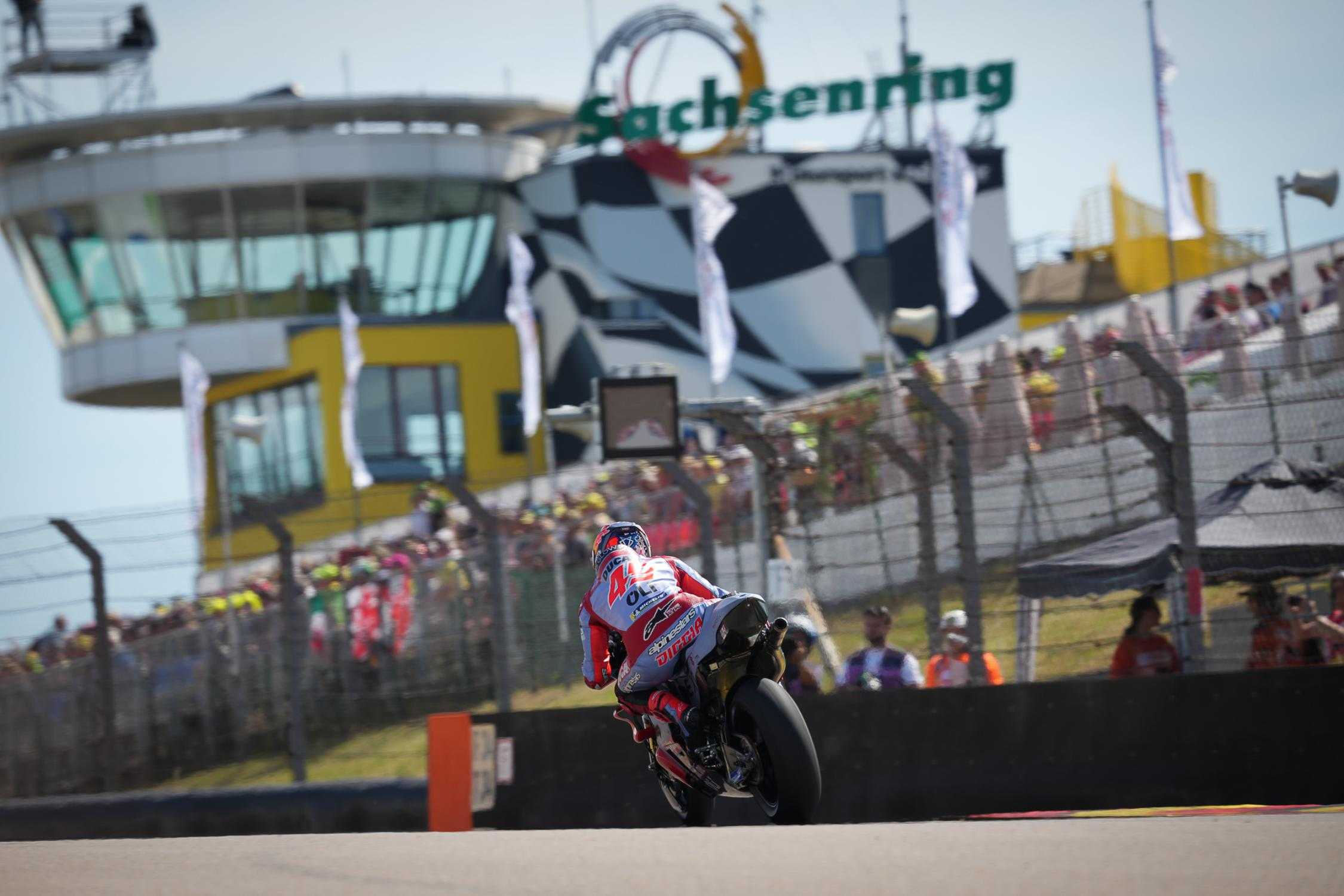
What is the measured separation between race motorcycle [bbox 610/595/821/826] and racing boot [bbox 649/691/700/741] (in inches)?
1.1

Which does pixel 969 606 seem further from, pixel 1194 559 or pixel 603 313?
pixel 603 313

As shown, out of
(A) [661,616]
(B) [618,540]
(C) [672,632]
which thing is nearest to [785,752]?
(C) [672,632]

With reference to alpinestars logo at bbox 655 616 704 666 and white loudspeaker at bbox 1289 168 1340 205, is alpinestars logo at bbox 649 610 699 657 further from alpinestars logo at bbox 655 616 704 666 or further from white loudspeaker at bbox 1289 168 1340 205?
white loudspeaker at bbox 1289 168 1340 205

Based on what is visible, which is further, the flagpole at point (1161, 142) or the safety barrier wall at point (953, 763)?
the flagpole at point (1161, 142)

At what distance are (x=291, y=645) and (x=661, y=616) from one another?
6215 mm

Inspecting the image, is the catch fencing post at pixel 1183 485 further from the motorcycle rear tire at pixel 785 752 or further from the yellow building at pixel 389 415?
the yellow building at pixel 389 415

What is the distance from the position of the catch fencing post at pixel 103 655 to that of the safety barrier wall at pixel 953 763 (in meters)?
3.23

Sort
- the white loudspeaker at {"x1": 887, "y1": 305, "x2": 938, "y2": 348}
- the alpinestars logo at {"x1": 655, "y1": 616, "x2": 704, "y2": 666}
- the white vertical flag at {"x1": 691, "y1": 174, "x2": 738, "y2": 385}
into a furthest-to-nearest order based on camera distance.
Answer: the white vertical flag at {"x1": 691, "y1": 174, "x2": 738, "y2": 385} → the white loudspeaker at {"x1": 887, "y1": 305, "x2": 938, "y2": 348} → the alpinestars logo at {"x1": 655, "y1": 616, "x2": 704, "y2": 666}

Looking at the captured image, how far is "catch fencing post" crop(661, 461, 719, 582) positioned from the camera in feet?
40.5

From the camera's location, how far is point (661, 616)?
8.34 m

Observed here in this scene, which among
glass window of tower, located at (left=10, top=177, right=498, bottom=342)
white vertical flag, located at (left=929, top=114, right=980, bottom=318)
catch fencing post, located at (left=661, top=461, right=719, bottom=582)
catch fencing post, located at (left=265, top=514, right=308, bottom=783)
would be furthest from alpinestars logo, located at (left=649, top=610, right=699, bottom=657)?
glass window of tower, located at (left=10, top=177, right=498, bottom=342)

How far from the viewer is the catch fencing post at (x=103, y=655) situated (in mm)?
14227

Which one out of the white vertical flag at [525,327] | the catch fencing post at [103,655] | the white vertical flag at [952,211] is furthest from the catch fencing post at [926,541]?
the white vertical flag at [525,327]

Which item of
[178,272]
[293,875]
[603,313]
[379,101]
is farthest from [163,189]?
[293,875]
